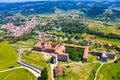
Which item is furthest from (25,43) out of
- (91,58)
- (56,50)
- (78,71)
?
(78,71)

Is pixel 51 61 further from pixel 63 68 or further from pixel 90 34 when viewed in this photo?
pixel 90 34

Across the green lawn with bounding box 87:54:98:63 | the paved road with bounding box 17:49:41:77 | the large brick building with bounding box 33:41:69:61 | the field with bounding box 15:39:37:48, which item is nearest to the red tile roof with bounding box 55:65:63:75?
the paved road with bounding box 17:49:41:77

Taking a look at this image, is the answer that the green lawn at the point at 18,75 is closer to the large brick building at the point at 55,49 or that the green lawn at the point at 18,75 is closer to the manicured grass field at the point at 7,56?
the manicured grass field at the point at 7,56

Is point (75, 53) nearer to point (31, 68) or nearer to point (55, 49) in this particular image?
point (55, 49)

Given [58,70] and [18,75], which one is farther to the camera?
[18,75]

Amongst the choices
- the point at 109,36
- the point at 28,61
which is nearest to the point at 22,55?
the point at 28,61

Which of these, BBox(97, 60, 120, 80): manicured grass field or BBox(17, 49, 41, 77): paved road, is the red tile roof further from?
BBox(97, 60, 120, 80): manicured grass field

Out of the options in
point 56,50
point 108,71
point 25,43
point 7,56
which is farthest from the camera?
point 25,43

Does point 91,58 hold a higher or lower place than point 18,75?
higher
